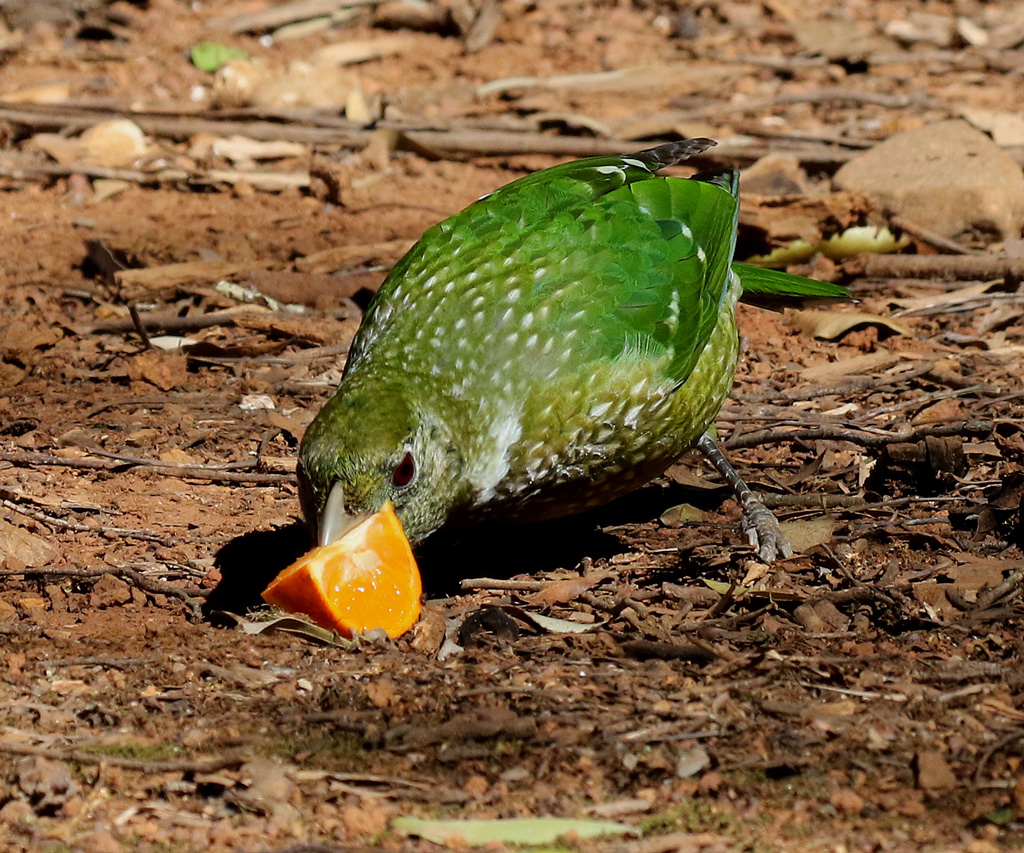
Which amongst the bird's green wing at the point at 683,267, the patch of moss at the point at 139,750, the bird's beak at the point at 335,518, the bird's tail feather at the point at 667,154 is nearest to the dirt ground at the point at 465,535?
the patch of moss at the point at 139,750

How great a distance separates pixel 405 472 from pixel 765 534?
1.60 meters

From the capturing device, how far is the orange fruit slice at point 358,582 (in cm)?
436

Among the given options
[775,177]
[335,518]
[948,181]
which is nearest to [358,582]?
[335,518]

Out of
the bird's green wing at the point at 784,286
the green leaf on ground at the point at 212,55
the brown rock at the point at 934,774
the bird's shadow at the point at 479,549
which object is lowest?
the bird's shadow at the point at 479,549

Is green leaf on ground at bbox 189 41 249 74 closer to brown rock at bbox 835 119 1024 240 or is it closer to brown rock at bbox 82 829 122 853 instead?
brown rock at bbox 835 119 1024 240

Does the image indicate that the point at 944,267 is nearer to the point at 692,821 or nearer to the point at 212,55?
the point at 692,821

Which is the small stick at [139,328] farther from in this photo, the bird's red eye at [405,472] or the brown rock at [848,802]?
the brown rock at [848,802]

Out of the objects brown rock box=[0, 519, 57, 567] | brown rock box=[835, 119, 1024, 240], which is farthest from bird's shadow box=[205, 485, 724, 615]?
brown rock box=[835, 119, 1024, 240]

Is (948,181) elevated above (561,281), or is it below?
below

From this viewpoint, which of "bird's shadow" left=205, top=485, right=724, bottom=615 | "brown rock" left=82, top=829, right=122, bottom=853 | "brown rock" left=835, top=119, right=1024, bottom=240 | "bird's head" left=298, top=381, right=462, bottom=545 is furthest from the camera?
"brown rock" left=835, top=119, right=1024, bottom=240

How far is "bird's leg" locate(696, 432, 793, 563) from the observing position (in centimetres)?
513

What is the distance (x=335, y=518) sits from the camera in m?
4.31

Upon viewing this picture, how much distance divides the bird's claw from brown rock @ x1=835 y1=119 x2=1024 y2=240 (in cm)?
341

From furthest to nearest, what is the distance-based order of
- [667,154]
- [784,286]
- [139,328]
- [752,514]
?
[139,328] < [784,286] < [667,154] < [752,514]
